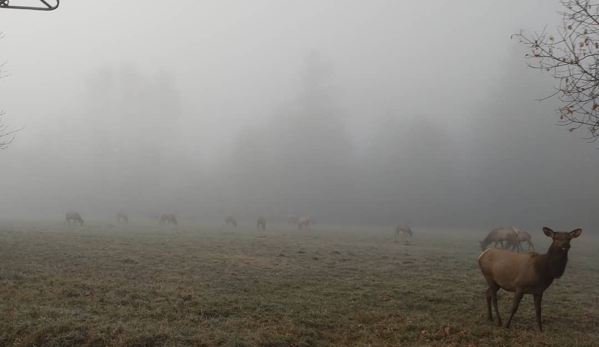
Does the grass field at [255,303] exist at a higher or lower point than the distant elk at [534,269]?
lower

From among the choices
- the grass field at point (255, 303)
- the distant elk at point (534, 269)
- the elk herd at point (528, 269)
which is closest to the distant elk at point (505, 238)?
the grass field at point (255, 303)

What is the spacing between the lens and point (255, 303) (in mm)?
9758

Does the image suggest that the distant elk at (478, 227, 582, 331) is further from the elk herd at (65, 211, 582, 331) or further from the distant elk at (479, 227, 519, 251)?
the distant elk at (479, 227, 519, 251)

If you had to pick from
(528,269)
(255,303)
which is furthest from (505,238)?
(255,303)

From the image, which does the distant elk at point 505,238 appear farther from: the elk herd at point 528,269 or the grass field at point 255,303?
the elk herd at point 528,269

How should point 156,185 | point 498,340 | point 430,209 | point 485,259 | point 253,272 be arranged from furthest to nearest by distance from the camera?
point 156,185 < point 430,209 < point 253,272 < point 485,259 < point 498,340

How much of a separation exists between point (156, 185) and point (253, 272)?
6784 cm

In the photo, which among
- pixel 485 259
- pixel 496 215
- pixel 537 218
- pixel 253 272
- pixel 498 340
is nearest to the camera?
pixel 498 340

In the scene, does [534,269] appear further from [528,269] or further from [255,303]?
[255,303]

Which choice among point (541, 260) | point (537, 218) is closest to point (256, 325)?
point (541, 260)

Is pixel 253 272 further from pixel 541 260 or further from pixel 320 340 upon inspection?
pixel 541 260

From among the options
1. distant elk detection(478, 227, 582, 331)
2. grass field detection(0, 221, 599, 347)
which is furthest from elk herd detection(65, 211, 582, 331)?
grass field detection(0, 221, 599, 347)

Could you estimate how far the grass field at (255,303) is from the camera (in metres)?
7.26

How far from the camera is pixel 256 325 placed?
8.08 m
